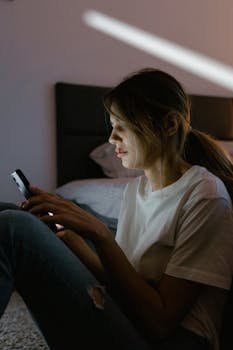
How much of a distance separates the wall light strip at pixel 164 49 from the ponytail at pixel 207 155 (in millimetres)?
1861

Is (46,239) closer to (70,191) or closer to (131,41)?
(70,191)

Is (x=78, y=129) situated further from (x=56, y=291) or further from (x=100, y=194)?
(x=56, y=291)

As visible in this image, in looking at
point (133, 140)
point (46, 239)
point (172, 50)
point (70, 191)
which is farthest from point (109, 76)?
point (46, 239)

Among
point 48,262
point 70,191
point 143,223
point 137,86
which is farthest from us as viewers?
point 70,191

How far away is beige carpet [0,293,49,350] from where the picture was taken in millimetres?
1452

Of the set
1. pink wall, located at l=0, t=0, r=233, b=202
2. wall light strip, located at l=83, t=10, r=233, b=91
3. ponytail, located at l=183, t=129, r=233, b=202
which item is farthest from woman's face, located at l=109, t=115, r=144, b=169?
wall light strip, located at l=83, t=10, r=233, b=91

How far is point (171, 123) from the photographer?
0.86 metres

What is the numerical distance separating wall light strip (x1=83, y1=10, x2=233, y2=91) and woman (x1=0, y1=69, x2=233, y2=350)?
1.89 m

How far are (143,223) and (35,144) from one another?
1.60m

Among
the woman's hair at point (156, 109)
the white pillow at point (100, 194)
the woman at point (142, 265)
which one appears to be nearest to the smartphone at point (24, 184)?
the woman at point (142, 265)

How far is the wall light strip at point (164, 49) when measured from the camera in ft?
8.54

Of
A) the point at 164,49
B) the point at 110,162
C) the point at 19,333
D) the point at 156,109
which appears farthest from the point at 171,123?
the point at 164,49

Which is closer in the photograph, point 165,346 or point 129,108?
point 165,346

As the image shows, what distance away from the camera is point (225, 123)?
9.69 feet
